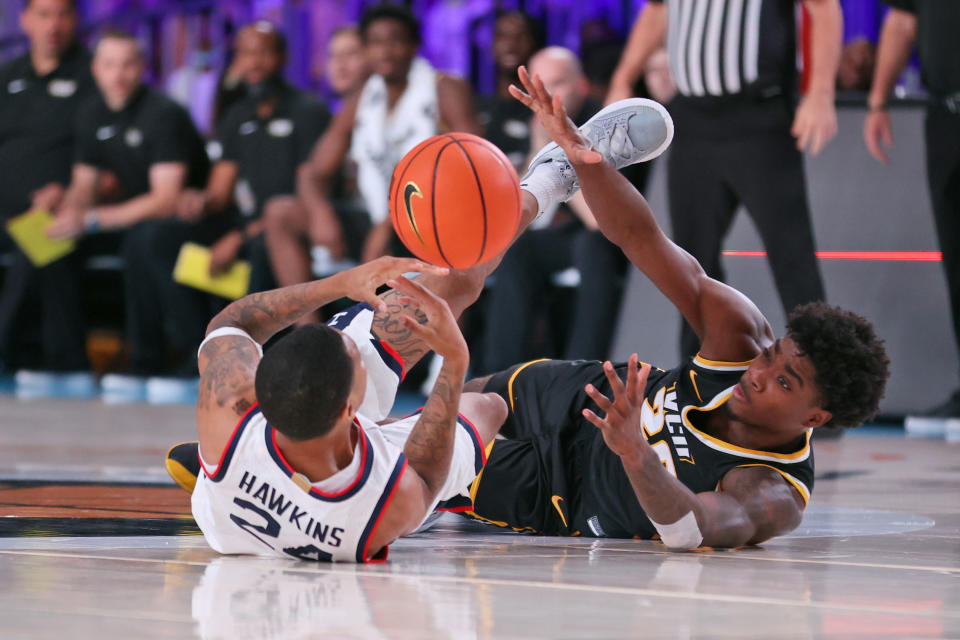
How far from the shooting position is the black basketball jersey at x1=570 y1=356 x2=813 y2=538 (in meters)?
3.47

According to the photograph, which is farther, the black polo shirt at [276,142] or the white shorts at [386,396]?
the black polo shirt at [276,142]

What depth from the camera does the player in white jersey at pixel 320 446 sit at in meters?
2.71

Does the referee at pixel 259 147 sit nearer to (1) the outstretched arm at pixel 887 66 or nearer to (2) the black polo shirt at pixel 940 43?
(1) the outstretched arm at pixel 887 66

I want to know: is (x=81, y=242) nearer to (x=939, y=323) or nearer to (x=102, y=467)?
(x=102, y=467)

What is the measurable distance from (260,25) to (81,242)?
197 centimetres

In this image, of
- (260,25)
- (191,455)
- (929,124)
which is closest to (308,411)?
(191,455)

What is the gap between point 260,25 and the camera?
865 cm

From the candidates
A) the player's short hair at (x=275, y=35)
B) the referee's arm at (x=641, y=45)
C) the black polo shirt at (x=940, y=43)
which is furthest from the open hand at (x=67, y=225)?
the black polo shirt at (x=940, y=43)

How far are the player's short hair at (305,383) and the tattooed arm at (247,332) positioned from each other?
0.95ft

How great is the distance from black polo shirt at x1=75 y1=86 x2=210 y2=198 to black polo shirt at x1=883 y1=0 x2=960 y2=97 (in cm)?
476

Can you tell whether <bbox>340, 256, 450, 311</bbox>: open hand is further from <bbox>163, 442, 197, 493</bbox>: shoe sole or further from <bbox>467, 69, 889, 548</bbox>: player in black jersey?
<bbox>163, 442, 197, 493</bbox>: shoe sole

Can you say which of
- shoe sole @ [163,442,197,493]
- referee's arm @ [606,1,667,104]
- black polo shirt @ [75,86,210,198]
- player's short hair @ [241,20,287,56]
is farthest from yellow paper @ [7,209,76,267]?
shoe sole @ [163,442,197,493]

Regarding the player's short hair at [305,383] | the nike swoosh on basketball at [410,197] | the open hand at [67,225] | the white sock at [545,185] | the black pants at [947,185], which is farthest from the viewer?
the open hand at [67,225]

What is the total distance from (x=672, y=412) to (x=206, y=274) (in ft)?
17.7
